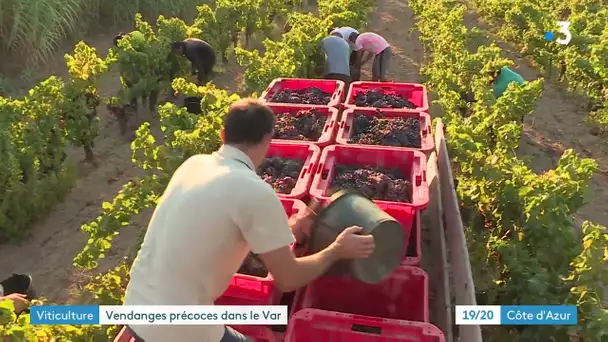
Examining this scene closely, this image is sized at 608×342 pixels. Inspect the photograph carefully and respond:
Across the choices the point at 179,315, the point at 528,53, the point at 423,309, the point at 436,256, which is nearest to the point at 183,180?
the point at 179,315

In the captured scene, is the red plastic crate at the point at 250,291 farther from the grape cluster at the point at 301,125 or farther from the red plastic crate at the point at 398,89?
the red plastic crate at the point at 398,89

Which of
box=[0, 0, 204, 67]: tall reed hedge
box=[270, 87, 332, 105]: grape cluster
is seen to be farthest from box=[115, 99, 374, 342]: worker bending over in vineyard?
box=[0, 0, 204, 67]: tall reed hedge

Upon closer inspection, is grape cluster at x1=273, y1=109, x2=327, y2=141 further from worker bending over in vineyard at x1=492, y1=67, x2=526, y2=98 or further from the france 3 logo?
the france 3 logo

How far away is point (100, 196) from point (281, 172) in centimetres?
284

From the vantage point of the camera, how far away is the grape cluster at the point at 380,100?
5.48 m

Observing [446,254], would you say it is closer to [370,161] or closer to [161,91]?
[370,161]

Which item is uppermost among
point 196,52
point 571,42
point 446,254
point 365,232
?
point 365,232

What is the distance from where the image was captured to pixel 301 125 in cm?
492

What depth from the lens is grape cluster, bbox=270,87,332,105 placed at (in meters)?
5.54

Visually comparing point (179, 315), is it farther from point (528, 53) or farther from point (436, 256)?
point (528, 53)

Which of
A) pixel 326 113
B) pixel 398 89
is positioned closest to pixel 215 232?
pixel 326 113

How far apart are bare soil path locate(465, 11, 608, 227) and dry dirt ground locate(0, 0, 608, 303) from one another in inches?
0.5

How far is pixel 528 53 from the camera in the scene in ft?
35.2

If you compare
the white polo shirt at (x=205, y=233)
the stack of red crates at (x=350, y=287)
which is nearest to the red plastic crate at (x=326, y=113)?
the stack of red crates at (x=350, y=287)
